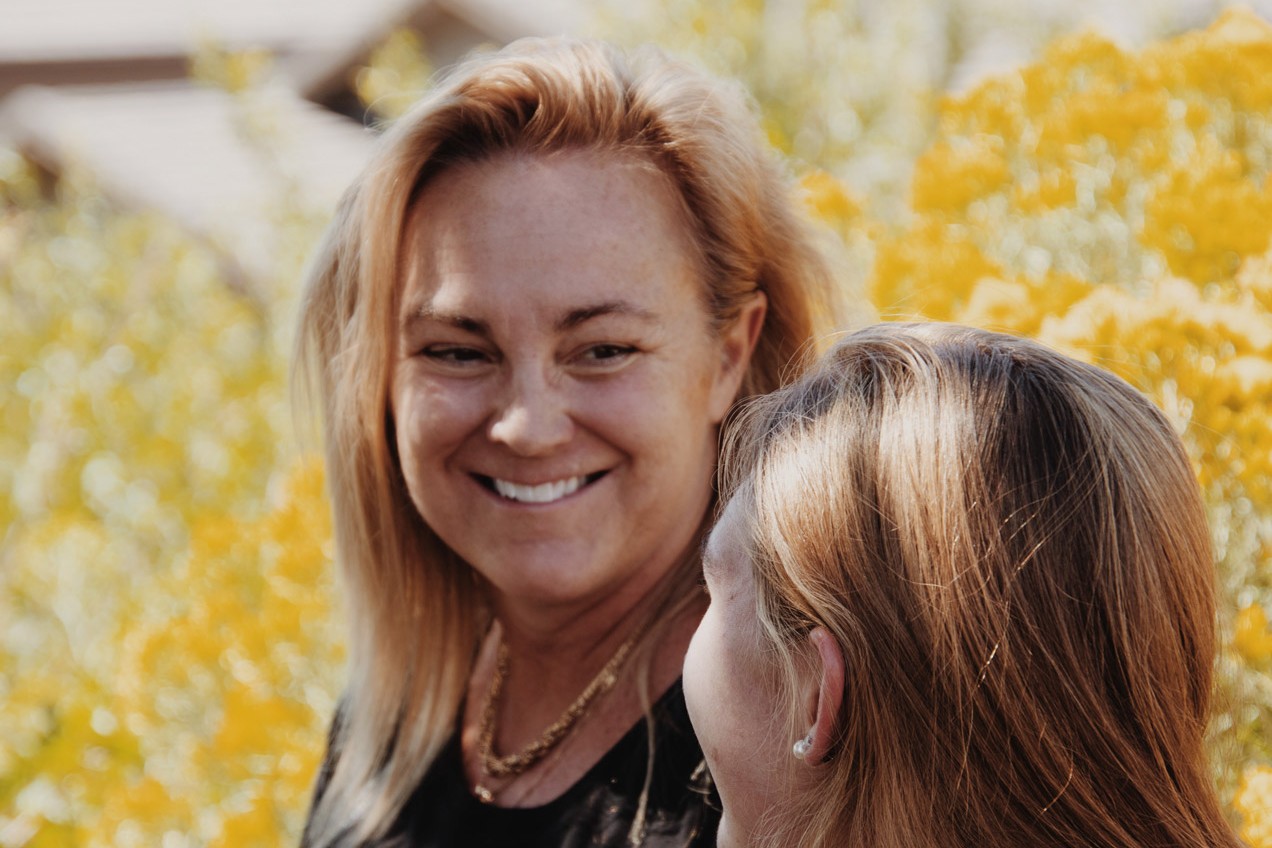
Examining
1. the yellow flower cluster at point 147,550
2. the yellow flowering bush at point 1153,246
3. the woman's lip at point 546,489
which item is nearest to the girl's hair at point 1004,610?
the yellow flowering bush at point 1153,246

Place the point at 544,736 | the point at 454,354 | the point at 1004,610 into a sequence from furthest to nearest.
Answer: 1. the point at 544,736
2. the point at 454,354
3. the point at 1004,610

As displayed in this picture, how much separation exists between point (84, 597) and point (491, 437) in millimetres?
2590

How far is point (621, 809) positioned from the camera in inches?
66.4

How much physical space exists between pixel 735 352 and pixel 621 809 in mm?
613

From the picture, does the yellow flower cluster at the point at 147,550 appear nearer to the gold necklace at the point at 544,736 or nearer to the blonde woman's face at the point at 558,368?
the gold necklace at the point at 544,736

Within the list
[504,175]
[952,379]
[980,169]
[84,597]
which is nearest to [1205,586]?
[952,379]

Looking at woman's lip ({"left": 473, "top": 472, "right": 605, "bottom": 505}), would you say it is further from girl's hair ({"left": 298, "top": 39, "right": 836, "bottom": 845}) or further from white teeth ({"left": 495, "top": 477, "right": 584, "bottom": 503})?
girl's hair ({"left": 298, "top": 39, "right": 836, "bottom": 845})

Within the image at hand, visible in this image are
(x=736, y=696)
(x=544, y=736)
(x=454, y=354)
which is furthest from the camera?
(x=544, y=736)

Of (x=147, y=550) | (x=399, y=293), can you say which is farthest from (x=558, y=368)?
(x=147, y=550)

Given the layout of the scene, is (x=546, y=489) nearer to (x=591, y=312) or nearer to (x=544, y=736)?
(x=591, y=312)

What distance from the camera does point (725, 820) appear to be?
1.27 meters

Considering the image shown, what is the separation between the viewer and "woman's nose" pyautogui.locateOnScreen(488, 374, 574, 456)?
65.4 inches

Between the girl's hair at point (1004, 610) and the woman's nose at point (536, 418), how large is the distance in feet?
1.85

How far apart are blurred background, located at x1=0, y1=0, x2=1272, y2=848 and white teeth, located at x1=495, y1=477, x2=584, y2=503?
1.57 feet
